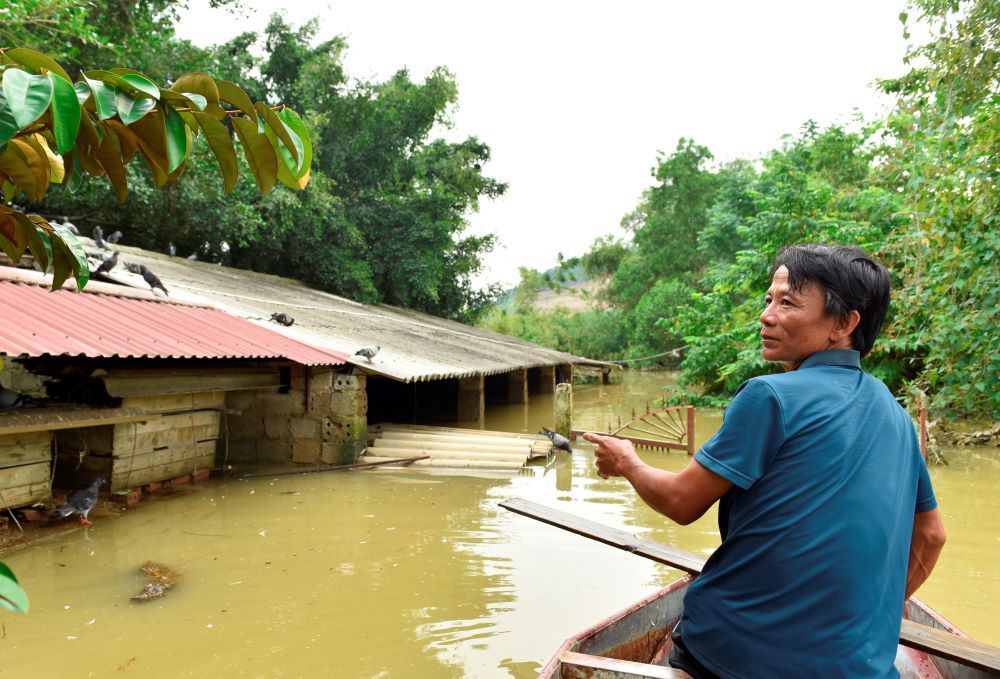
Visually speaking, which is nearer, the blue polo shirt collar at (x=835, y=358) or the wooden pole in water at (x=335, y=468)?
the blue polo shirt collar at (x=835, y=358)

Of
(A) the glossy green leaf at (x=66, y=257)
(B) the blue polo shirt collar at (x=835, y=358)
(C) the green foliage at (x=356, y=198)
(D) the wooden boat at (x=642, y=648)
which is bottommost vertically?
(D) the wooden boat at (x=642, y=648)

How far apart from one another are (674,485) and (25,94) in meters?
1.52

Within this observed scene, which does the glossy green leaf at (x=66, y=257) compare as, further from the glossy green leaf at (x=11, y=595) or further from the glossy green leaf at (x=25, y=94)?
the glossy green leaf at (x=11, y=595)

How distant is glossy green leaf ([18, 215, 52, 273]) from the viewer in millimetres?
1395

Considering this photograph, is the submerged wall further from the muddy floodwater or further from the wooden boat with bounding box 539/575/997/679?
the wooden boat with bounding box 539/575/997/679

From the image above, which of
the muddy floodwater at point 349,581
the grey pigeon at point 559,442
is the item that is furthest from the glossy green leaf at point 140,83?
the grey pigeon at point 559,442

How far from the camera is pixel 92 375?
20.7 ft

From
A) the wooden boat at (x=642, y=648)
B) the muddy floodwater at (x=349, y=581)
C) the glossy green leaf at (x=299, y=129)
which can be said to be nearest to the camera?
the glossy green leaf at (x=299, y=129)

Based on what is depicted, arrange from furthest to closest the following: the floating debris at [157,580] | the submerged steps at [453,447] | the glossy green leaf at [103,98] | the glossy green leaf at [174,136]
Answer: the submerged steps at [453,447] → the floating debris at [157,580] → the glossy green leaf at [174,136] → the glossy green leaf at [103,98]

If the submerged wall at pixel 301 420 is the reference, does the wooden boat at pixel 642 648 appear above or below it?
below

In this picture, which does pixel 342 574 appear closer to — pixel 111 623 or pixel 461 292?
pixel 111 623

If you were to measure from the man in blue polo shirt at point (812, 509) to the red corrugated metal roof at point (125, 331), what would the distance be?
5.34 meters

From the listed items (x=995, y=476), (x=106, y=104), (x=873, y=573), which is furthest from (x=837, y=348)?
(x=995, y=476)

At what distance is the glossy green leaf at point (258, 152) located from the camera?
140cm
